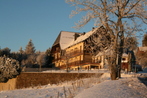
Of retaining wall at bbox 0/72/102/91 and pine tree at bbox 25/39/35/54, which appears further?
pine tree at bbox 25/39/35/54

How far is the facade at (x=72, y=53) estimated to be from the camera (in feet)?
142

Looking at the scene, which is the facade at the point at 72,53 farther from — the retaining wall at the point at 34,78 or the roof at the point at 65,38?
the retaining wall at the point at 34,78

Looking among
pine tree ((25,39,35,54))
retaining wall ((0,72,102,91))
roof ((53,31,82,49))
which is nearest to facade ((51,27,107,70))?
roof ((53,31,82,49))

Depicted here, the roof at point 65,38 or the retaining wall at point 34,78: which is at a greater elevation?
the roof at point 65,38

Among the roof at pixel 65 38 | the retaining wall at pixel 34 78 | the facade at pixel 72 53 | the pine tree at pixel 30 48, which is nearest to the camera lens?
the retaining wall at pixel 34 78

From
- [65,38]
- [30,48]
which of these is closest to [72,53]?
[65,38]

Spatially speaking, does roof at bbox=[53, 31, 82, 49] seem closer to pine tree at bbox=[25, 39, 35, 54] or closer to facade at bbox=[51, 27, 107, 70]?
facade at bbox=[51, 27, 107, 70]

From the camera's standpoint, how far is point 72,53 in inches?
1961

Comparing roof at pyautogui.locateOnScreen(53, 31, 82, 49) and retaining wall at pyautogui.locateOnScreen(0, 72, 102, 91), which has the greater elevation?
roof at pyautogui.locateOnScreen(53, 31, 82, 49)

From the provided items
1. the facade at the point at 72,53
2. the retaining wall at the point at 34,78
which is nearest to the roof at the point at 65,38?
the facade at the point at 72,53

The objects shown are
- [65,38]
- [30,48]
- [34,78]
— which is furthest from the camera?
[30,48]

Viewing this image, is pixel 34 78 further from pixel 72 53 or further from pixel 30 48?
pixel 30 48

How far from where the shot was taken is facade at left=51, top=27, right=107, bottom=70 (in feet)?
142

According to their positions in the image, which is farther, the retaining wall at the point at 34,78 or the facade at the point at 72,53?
the facade at the point at 72,53
